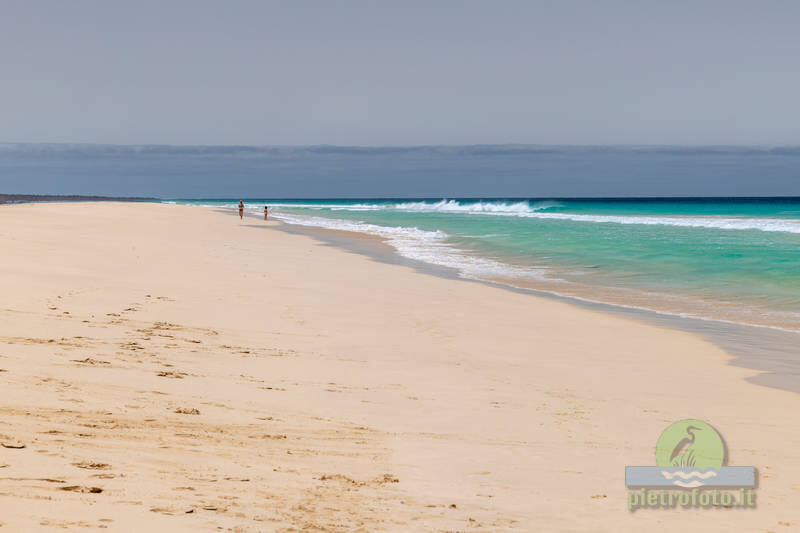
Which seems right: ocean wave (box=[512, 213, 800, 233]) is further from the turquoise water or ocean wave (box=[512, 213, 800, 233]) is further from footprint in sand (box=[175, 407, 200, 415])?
footprint in sand (box=[175, 407, 200, 415])

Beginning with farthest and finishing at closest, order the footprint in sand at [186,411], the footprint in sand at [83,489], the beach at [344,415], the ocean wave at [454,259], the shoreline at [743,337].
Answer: the ocean wave at [454,259] → the shoreline at [743,337] → the footprint in sand at [186,411] → the beach at [344,415] → the footprint in sand at [83,489]

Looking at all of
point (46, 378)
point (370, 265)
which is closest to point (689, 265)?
point (370, 265)

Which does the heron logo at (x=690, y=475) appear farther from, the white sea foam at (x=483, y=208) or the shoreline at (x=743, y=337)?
the white sea foam at (x=483, y=208)

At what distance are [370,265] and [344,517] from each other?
16176 millimetres

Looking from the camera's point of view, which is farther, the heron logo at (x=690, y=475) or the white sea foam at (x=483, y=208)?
the white sea foam at (x=483, y=208)

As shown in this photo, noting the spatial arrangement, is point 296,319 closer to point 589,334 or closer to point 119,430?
point 589,334

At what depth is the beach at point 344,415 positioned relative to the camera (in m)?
3.88

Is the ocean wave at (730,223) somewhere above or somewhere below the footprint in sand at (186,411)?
above

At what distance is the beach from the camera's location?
3885mm

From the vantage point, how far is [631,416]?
6.15 metres

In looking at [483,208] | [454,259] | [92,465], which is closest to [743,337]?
[92,465]

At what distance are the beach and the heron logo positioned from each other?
105 millimetres

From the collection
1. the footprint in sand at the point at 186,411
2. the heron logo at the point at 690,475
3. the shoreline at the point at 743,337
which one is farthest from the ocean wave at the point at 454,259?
the footprint in sand at the point at 186,411

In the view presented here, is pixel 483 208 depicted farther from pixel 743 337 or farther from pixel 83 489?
pixel 83 489
